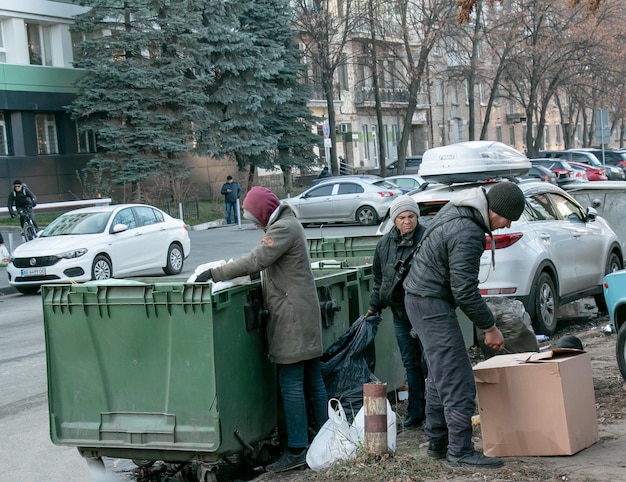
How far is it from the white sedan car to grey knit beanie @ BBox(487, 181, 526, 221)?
12.4m

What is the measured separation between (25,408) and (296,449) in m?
3.45

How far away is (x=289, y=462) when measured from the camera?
6.05 metres

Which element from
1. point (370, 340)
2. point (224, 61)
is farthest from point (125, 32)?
point (370, 340)

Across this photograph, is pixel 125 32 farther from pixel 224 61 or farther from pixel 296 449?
A: pixel 296 449

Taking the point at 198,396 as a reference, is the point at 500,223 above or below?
above

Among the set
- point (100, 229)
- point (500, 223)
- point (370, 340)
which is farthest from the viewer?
point (100, 229)

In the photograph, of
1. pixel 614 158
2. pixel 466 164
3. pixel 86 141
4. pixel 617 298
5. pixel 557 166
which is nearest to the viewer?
pixel 617 298

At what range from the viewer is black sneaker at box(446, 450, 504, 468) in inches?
215

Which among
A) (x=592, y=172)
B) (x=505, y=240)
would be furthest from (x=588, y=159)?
(x=505, y=240)

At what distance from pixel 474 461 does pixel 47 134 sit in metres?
33.8

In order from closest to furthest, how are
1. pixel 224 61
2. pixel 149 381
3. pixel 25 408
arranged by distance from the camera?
pixel 149 381, pixel 25 408, pixel 224 61

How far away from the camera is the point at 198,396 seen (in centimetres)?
561

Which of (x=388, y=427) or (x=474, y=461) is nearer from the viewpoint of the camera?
(x=474, y=461)

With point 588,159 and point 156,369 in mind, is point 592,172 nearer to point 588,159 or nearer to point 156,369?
point 588,159
